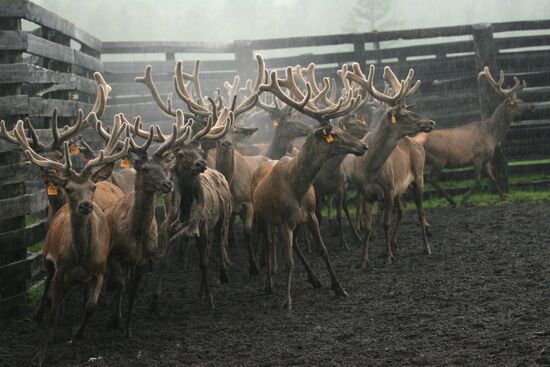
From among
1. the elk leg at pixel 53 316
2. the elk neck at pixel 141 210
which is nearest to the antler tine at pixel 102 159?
the elk neck at pixel 141 210

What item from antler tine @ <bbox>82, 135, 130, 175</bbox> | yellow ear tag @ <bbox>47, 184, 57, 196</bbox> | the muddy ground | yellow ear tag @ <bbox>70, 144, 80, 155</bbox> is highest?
yellow ear tag @ <bbox>70, 144, 80, 155</bbox>

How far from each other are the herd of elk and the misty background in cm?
5207

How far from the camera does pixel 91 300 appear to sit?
6.74 m

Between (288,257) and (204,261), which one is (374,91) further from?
(204,261)

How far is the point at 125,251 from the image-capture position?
24.3 ft

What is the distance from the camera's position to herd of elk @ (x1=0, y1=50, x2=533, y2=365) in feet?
22.4

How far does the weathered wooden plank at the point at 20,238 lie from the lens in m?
7.92

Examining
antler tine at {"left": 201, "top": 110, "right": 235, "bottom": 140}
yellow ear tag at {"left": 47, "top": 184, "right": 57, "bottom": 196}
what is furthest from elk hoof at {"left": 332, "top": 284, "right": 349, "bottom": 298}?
yellow ear tag at {"left": 47, "top": 184, "right": 57, "bottom": 196}

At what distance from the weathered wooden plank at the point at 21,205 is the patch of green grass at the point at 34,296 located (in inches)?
Result: 36.8

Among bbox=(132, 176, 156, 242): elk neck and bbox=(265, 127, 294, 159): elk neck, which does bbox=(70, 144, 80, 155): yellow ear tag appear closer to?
bbox=(132, 176, 156, 242): elk neck

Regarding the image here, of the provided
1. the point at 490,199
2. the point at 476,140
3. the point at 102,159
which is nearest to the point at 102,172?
the point at 102,159

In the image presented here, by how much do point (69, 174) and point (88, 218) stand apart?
0.42 metres

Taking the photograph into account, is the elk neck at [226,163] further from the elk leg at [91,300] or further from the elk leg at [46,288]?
the elk leg at [91,300]

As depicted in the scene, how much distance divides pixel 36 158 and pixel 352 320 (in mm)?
3334
